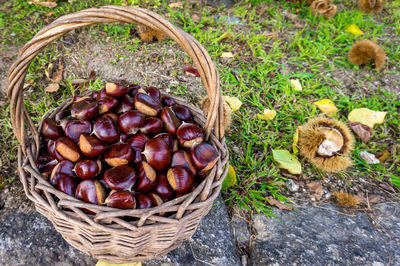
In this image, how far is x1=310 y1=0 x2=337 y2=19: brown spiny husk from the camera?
113 inches

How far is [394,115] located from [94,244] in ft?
7.75

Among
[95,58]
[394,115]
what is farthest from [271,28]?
[95,58]

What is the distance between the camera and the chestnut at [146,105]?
4.33ft

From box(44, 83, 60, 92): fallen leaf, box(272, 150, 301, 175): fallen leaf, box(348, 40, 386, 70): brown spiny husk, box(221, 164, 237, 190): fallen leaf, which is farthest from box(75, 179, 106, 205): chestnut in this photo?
box(348, 40, 386, 70): brown spiny husk

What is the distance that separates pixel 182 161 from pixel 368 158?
1472mm

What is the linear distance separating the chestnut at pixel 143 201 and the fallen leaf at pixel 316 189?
1.13m

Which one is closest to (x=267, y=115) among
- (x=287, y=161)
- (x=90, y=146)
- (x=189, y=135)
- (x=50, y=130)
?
(x=287, y=161)

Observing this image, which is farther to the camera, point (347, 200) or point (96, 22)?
point (347, 200)

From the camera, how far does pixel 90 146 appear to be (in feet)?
3.88

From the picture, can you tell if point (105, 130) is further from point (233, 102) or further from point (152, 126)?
point (233, 102)

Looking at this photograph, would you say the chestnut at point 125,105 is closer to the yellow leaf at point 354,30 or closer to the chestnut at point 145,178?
the chestnut at point 145,178

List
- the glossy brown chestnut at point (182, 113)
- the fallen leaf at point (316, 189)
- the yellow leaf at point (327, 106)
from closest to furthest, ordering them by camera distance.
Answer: the glossy brown chestnut at point (182, 113) → the fallen leaf at point (316, 189) → the yellow leaf at point (327, 106)

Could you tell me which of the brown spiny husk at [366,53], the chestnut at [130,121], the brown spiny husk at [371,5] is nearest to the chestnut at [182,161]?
the chestnut at [130,121]

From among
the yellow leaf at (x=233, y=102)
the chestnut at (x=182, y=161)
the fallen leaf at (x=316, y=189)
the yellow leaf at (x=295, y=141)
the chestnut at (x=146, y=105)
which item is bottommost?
the fallen leaf at (x=316, y=189)
